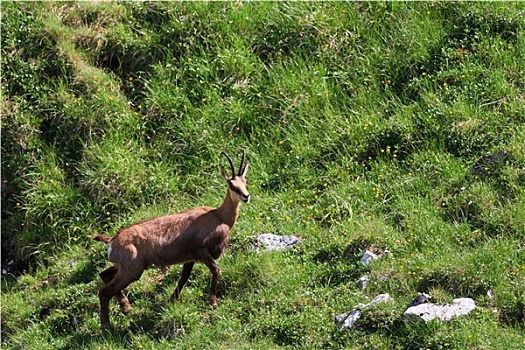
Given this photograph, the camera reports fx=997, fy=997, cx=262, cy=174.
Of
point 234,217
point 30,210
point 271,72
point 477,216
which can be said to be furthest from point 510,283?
point 30,210

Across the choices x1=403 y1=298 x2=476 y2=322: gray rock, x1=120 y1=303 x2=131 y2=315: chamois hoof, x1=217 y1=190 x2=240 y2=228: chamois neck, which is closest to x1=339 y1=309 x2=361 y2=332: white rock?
x1=403 y1=298 x2=476 y2=322: gray rock

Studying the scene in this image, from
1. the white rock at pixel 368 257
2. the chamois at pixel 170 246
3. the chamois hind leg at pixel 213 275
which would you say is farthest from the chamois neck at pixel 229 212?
the white rock at pixel 368 257

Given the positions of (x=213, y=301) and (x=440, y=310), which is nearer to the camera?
(x=440, y=310)

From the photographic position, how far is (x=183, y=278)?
11148 mm

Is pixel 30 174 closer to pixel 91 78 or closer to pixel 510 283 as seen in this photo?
pixel 91 78

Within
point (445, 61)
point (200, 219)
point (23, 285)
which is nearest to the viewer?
point (200, 219)

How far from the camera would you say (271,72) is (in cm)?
1423

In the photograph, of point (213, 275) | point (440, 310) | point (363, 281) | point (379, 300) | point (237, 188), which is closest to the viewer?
point (440, 310)

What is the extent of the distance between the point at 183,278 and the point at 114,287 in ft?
2.53

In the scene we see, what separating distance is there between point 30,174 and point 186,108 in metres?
2.34

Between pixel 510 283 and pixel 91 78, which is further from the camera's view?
pixel 91 78

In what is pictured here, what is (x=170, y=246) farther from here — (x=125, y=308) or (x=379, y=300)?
(x=379, y=300)

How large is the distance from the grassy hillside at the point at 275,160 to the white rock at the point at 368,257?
0.09 m

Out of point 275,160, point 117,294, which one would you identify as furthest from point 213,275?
point 275,160
